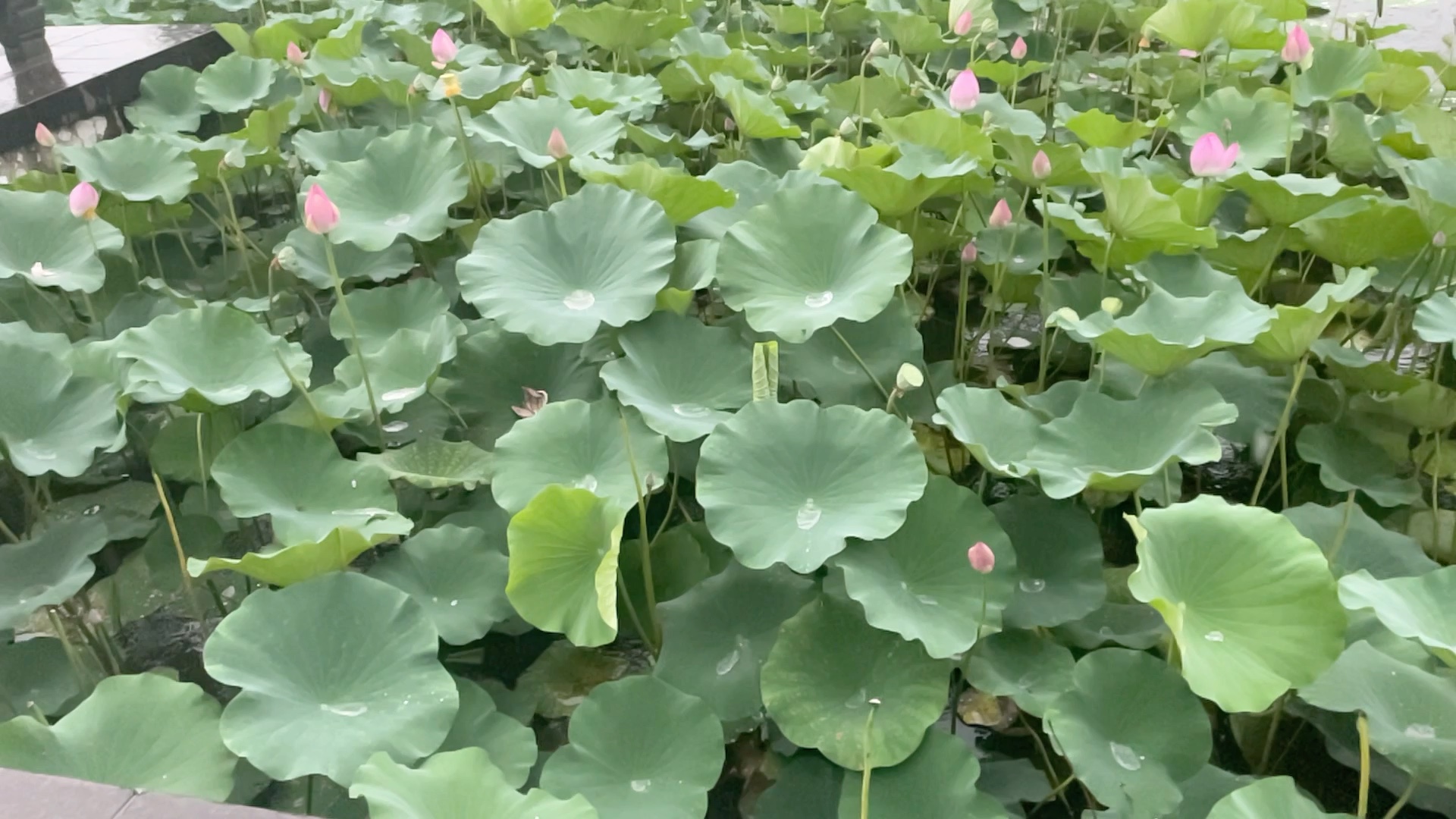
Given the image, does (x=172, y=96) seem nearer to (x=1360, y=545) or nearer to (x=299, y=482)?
(x=299, y=482)

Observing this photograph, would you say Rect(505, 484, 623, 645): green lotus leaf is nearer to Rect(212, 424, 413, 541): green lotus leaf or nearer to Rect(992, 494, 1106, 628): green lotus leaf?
Rect(212, 424, 413, 541): green lotus leaf

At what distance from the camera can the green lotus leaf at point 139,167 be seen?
1.62 metres

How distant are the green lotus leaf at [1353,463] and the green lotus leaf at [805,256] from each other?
0.56 metres

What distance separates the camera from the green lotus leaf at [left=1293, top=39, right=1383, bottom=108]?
184 centimetres

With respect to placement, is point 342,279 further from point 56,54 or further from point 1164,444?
point 56,54

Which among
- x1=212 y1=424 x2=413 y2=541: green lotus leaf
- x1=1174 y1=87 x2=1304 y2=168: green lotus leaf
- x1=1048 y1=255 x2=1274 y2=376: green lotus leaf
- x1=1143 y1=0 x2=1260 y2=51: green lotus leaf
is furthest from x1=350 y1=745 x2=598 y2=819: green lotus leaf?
x1=1143 y1=0 x2=1260 y2=51: green lotus leaf

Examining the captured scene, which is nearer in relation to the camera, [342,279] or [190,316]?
[190,316]

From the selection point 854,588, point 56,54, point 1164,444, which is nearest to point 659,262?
point 854,588

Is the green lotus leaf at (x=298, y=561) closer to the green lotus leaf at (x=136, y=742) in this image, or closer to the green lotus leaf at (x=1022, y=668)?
the green lotus leaf at (x=136, y=742)

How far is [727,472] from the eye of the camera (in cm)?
102

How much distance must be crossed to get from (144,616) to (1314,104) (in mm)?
2167

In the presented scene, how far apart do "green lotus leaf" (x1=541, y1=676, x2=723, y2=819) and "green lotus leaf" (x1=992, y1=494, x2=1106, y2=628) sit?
0.35 meters

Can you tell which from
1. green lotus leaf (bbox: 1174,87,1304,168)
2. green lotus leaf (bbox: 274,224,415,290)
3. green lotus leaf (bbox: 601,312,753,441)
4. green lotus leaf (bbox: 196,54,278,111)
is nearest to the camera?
green lotus leaf (bbox: 601,312,753,441)

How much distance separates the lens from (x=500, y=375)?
133cm
